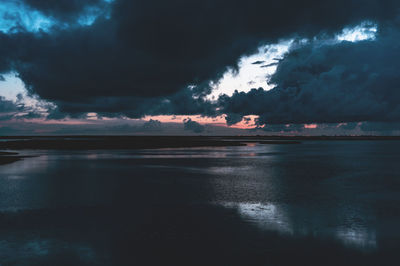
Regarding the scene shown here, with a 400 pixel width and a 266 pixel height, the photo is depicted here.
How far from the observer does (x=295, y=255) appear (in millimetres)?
10992

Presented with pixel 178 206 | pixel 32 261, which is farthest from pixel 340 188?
pixel 32 261

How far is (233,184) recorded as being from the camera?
27.0m

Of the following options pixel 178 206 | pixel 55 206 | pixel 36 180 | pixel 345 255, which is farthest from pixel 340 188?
pixel 36 180

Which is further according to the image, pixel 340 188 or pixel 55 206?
pixel 340 188

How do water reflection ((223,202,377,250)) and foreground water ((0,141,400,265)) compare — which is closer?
foreground water ((0,141,400,265))

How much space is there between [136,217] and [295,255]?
26.2 feet

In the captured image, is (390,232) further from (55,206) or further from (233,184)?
(55,206)

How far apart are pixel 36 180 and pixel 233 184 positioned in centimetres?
1700

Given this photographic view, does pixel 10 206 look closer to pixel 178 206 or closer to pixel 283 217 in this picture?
pixel 178 206

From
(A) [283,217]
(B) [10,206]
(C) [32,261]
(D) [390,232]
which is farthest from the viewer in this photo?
(B) [10,206]

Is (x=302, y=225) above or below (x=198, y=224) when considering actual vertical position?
below

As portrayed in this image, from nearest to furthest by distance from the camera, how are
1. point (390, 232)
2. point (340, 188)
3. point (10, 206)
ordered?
1. point (390, 232)
2. point (10, 206)
3. point (340, 188)

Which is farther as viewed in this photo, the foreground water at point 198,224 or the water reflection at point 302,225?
the water reflection at point 302,225

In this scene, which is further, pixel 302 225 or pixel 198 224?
pixel 198 224
